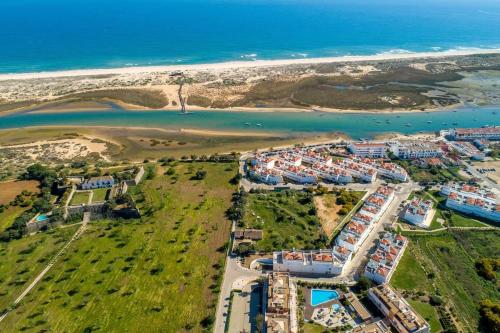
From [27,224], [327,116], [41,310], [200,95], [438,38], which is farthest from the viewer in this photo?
[438,38]

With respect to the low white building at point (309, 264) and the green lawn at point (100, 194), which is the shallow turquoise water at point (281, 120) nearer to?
the green lawn at point (100, 194)

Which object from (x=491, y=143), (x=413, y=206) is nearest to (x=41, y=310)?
(x=413, y=206)

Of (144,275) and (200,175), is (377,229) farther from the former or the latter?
(144,275)

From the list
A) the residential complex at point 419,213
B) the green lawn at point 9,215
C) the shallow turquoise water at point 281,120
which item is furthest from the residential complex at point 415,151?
the green lawn at point 9,215

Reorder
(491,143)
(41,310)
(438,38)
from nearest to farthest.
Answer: (41,310), (491,143), (438,38)

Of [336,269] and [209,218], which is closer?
[336,269]

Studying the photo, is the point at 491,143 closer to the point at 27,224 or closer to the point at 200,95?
the point at 200,95

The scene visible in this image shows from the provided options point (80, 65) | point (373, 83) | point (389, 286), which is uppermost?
point (80, 65)
